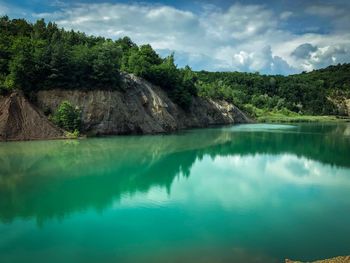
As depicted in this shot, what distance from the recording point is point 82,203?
66.3ft

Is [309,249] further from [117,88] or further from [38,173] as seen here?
[117,88]

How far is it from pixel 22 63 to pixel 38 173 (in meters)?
29.5

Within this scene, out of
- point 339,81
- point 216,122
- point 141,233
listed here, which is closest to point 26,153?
point 141,233

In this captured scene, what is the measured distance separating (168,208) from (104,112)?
132ft

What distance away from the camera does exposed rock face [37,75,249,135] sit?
55.7 m

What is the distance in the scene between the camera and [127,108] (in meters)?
62.2

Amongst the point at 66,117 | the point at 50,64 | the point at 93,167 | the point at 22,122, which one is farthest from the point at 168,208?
the point at 50,64

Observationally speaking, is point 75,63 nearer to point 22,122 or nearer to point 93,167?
point 22,122

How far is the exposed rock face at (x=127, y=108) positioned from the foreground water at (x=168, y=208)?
61.0 feet

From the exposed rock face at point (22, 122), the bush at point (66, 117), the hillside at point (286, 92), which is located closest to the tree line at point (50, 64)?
the exposed rock face at point (22, 122)

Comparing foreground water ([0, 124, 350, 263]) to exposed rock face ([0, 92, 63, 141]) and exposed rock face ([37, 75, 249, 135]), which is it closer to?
exposed rock face ([0, 92, 63, 141])

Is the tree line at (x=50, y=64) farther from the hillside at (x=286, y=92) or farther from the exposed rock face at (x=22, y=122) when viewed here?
the hillside at (x=286, y=92)

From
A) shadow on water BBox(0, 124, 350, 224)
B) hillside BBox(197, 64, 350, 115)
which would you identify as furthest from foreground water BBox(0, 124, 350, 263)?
hillside BBox(197, 64, 350, 115)

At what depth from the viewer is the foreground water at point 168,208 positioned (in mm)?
13812
